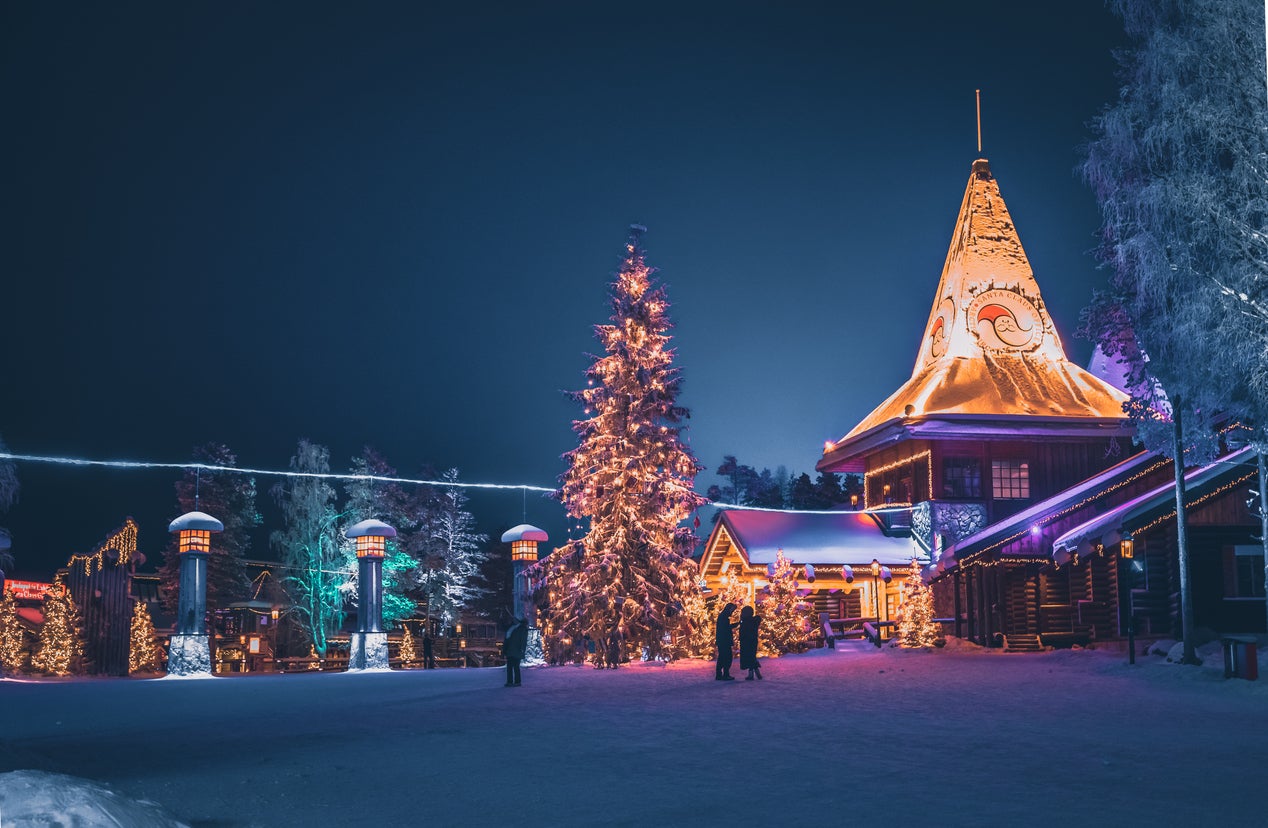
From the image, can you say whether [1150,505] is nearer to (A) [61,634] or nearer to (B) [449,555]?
(A) [61,634]

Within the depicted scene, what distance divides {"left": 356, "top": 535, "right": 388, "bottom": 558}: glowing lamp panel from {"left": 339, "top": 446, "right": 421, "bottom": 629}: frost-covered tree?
16631 mm

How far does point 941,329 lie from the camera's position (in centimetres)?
3894

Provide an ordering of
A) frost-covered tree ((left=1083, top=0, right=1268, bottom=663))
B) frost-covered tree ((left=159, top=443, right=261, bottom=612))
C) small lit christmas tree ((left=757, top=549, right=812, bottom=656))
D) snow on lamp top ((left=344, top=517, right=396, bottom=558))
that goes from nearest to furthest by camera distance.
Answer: frost-covered tree ((left=1083, top=0, right=1268, bottom=663)) < snow on lamp top ((left=344, top=517, right=396, bottom=558)) < small lit christmas tree ((left=757, top=549, right=812, bottom=656)) < frost-covered tree ((left=159, top=443, right=261, bottom=612))

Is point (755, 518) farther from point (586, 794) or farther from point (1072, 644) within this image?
point (586, 794)

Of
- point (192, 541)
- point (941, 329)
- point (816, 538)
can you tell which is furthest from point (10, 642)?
point (941, 329)

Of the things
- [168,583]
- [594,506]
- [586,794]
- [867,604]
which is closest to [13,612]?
[168,583]

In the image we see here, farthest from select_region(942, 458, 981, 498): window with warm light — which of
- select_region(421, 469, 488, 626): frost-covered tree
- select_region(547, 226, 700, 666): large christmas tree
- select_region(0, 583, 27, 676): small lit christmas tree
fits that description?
select_region(0, 583, 27, 676): small lit christmas tree

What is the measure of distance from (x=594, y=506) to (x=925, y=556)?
1295cm

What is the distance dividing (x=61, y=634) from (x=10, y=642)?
278 cm

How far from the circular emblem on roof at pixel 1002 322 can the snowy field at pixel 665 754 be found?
1939 centimetres

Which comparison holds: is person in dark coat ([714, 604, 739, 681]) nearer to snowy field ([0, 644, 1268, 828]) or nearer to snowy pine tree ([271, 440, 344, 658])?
snowy field ([0, 644, 1268, 828])

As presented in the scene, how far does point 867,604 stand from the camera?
37.2 m

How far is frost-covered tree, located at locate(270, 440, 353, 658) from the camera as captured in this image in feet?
152

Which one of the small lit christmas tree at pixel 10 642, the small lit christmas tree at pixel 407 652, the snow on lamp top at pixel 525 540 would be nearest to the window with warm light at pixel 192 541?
the small lit christmas tree at pixel 10 642
